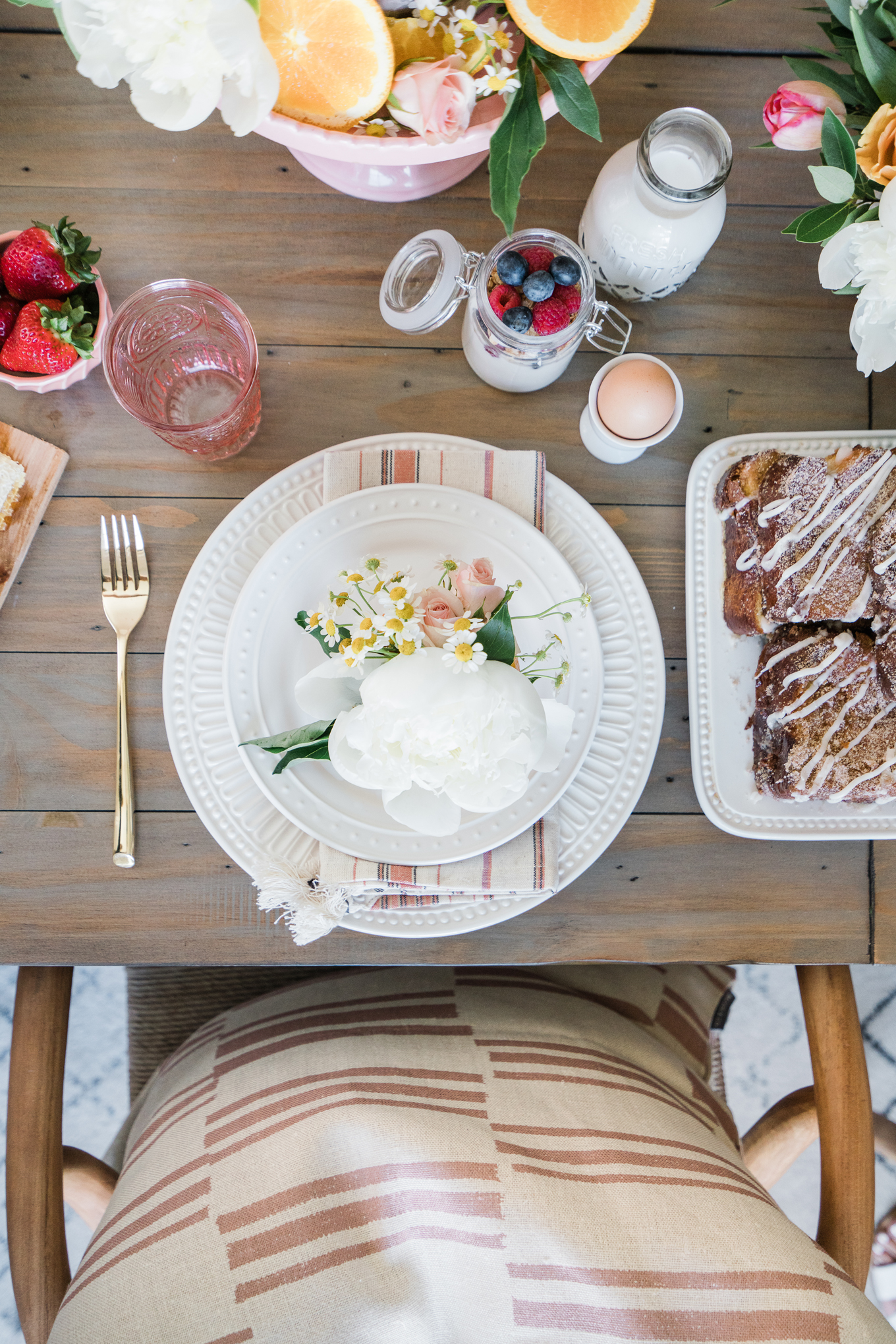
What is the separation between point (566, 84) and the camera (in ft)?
2.45

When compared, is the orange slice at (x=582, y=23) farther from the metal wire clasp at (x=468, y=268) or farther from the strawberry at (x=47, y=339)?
the strawberry at (x=47, y=339)

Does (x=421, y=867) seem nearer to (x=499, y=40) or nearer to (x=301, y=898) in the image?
(x=301, y=898)

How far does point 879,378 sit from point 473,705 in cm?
73

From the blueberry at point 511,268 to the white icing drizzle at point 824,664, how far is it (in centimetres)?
52

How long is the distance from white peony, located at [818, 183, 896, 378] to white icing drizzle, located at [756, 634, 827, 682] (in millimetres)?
302

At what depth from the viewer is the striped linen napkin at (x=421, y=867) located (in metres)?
0.89

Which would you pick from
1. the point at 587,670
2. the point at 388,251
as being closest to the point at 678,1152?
the point at 587,670

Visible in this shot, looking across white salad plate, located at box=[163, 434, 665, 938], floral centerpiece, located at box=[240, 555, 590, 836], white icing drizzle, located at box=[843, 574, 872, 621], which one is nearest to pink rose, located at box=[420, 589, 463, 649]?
floral centerpiece, located at box=[240, 555, 590, 836]

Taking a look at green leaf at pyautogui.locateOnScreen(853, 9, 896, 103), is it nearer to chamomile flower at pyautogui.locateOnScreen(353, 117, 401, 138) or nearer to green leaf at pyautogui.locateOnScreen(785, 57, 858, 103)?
green leaf at pyautogui.locateOnScreen(785, 57, 858, 103)

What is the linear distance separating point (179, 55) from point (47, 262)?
1.16 ft

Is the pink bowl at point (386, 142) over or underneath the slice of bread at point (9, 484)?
over

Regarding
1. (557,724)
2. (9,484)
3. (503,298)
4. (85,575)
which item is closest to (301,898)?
(557,724)

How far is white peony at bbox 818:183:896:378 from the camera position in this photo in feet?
2.30

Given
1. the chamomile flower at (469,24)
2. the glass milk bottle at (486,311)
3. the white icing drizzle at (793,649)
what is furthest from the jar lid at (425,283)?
the white icing drizzle at (793,649)
